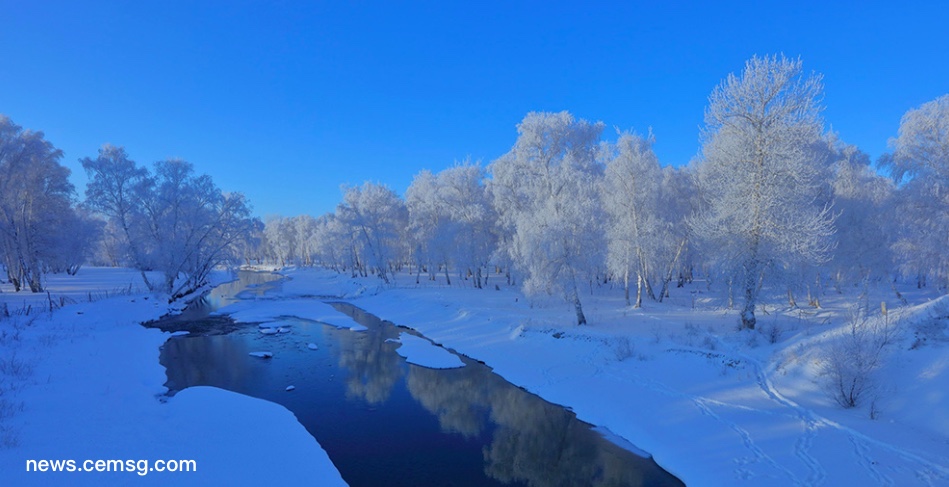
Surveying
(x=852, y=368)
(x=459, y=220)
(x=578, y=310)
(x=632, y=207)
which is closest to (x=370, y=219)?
(x=459, y=220)

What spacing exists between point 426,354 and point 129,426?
12.5 meters

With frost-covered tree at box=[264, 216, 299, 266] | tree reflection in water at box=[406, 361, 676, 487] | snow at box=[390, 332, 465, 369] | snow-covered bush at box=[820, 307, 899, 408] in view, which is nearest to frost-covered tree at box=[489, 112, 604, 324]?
snow at box=[390, 332, 465, 369]

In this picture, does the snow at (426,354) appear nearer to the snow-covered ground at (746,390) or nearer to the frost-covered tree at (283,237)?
the snow-covered ground at (746,390)

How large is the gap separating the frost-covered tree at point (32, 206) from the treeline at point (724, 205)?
2632 centimetres

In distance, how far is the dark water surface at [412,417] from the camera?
10008 mm

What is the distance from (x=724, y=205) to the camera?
55.6 feet

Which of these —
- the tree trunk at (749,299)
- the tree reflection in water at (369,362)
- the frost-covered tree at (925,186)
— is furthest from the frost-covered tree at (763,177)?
the tree reflection in water at (369,362)

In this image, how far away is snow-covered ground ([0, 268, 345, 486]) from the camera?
8.01 m

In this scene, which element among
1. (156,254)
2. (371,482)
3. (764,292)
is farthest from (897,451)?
(156,254)

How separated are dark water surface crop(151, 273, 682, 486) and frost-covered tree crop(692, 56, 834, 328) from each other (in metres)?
10.1

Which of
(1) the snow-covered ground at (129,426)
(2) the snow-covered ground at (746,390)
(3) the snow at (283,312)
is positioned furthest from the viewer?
(3) the snow at (283,312)

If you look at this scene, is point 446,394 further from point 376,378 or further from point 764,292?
point 764,292

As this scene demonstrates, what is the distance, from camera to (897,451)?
8.54 m

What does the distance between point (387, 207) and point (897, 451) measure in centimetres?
4878
